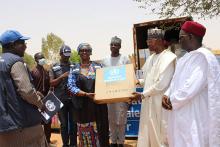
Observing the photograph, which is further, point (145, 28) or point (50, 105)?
point (145, 28)

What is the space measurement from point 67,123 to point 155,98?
2457mm

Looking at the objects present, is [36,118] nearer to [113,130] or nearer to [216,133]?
[216,133]

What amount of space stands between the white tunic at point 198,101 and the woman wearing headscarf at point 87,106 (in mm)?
2061

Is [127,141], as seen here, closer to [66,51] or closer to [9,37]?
[66,51]

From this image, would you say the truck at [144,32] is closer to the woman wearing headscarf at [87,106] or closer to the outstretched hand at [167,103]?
the woman wearing headscarf at [87,106]

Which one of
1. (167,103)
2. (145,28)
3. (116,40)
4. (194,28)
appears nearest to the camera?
(194,28)

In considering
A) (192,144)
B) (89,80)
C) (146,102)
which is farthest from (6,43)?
(192,144)

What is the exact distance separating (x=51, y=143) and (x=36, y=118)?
3.86 metres

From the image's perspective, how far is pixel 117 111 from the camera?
6.98 meters

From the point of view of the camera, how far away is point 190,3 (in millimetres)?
9844

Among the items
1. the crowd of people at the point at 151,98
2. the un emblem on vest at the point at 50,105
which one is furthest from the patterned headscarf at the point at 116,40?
the un emblem on vest at the point at 50,105

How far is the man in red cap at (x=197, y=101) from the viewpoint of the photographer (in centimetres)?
400

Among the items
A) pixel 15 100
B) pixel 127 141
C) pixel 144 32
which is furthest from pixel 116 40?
pixel 144 32

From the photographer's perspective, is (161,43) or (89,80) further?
(89,80)
